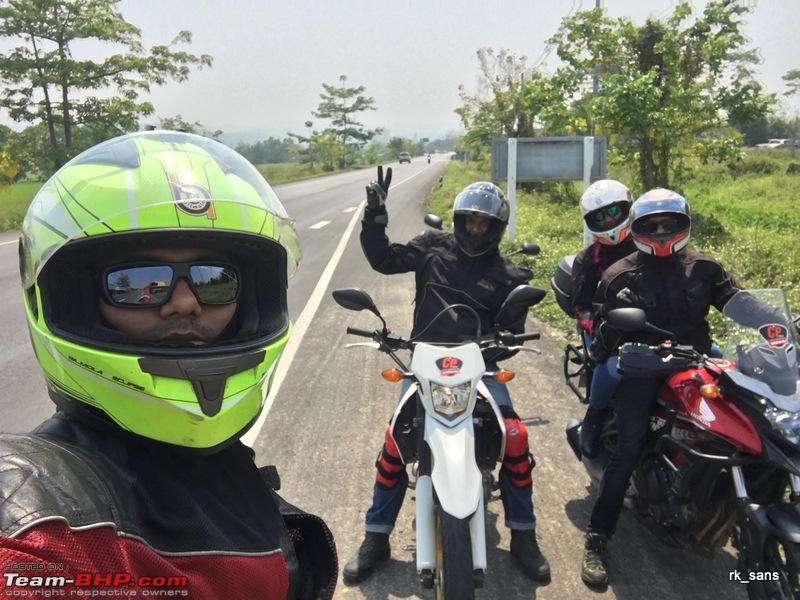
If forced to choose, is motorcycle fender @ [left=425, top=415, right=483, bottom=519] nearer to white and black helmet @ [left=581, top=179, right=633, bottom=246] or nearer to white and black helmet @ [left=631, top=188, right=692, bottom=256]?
white and black helmet @ [left=631, top=188, right=692, bottom=256]

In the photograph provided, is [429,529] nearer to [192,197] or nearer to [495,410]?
[495,410]

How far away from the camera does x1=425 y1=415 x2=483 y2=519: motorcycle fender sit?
7.98 ft

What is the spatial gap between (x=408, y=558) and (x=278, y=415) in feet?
6.46

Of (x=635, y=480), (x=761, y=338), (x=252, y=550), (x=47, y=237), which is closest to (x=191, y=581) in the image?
(x=252, y=550)

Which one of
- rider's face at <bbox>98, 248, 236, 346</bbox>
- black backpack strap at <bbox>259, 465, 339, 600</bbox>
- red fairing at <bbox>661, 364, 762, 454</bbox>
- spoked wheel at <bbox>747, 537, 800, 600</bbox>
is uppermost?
rider's face at <bbox>98, 248, 236, 346</bbox>

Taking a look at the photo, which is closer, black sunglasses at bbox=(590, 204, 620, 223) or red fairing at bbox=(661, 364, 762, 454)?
red fairing at bbox=(661, 364, 762, 454)

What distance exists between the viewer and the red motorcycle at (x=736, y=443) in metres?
2.36

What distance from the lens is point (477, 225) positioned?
347 centimetres

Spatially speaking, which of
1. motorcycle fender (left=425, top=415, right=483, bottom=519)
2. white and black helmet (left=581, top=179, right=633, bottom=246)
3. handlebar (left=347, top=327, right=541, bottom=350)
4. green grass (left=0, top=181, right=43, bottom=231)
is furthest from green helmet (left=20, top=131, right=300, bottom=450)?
green grass (left=0, top=181, right=43, bottom=231)

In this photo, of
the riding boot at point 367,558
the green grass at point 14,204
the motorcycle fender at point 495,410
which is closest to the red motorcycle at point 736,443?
the motorcycle fender at point 495,410

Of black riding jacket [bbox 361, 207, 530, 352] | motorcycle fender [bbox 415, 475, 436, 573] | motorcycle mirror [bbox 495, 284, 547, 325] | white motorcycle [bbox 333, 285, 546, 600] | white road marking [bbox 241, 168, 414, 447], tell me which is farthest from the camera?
white road marking [bbox 241, 168, 414, 447]

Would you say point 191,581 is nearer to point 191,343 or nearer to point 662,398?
point 191,343

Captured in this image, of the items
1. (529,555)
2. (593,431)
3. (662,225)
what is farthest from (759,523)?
(662,225)

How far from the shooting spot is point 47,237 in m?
1.26
